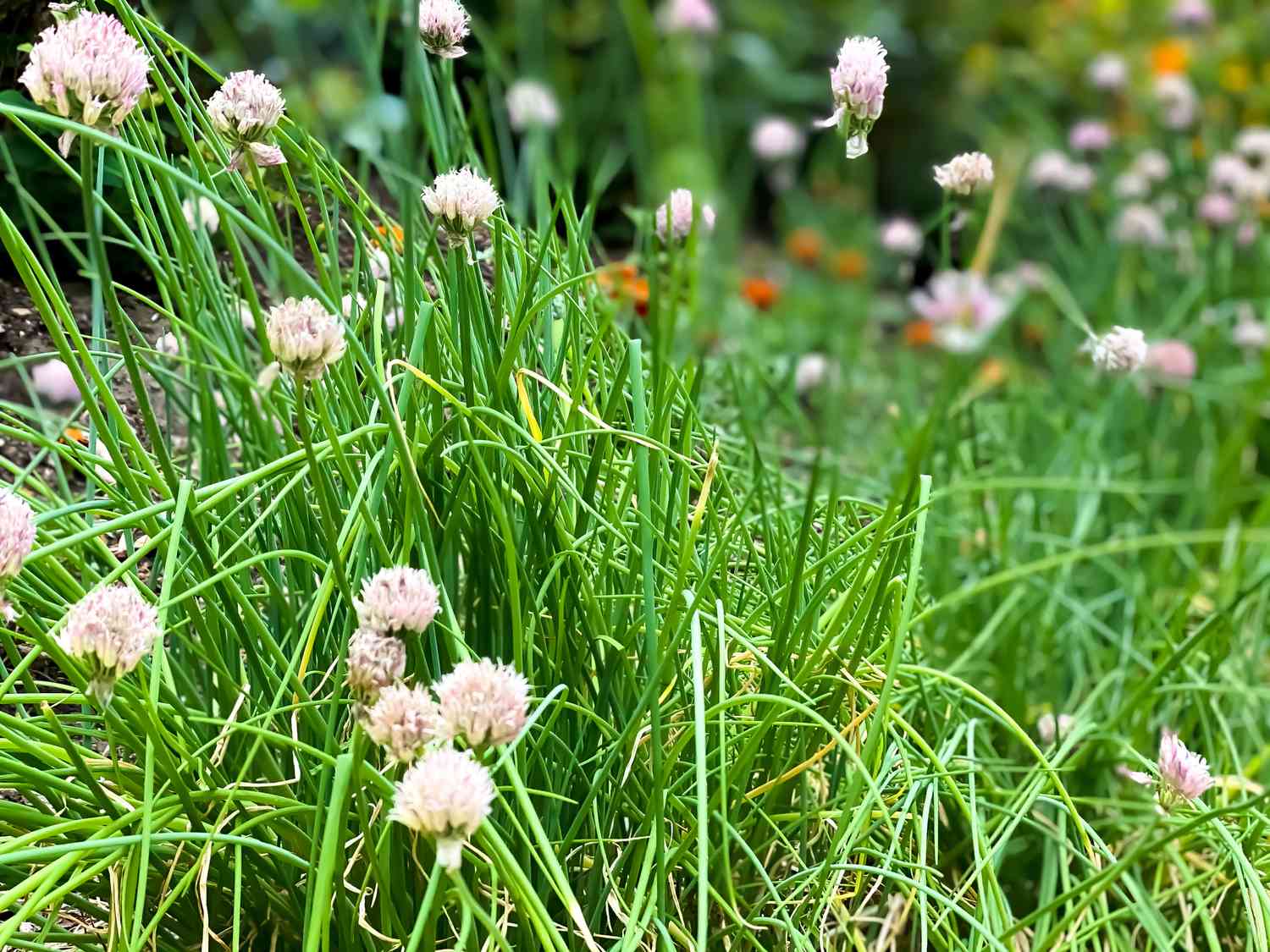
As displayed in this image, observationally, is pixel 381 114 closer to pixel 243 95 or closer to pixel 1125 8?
pixel 243 95

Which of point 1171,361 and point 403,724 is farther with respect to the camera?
point 1171,361

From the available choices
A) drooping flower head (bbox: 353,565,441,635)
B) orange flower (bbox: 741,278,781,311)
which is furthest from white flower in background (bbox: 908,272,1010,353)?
drooping flower head (bbox: 353,565,441,635)

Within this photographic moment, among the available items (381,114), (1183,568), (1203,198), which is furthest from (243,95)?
(1203,198)

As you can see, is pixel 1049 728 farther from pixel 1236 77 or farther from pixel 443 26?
pixel 1236 77

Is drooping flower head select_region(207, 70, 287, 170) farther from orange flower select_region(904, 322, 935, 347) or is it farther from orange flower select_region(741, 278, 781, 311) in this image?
orange flower select_region(904, 322, 935, 347)

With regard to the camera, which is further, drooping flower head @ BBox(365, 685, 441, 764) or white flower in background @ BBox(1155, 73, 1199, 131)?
white flower in background @ BBox(1155, 73, 1199, 131)

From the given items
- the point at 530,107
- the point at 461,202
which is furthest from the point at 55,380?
the point at 461,202
